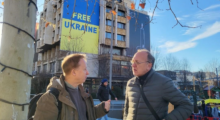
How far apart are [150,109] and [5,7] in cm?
207

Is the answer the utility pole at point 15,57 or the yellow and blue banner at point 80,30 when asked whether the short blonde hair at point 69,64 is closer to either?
the utility pole at point 15,57

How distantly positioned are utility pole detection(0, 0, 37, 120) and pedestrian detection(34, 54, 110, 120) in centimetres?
22

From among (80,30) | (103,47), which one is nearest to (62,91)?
(80,30)

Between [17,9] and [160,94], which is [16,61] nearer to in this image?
[17,9]

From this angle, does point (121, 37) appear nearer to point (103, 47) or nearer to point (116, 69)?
point (103, 47)

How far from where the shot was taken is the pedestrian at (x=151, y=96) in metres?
2.26

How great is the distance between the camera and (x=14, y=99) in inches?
52.0

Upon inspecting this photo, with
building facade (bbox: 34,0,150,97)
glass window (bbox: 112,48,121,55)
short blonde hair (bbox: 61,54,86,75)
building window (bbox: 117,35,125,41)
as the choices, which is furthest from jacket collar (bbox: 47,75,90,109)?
building window (bbox: 117,35,125,41)

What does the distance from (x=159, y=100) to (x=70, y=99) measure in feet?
4.21

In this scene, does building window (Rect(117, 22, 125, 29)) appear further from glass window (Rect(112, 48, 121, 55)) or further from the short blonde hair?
the short blonde hair

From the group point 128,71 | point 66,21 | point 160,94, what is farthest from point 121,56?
point 160,94

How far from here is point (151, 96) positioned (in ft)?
7.92

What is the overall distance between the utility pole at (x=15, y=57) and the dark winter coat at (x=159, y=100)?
5.15ft

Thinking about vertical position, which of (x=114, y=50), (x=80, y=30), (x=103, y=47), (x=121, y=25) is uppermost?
(x=121, y=25)
